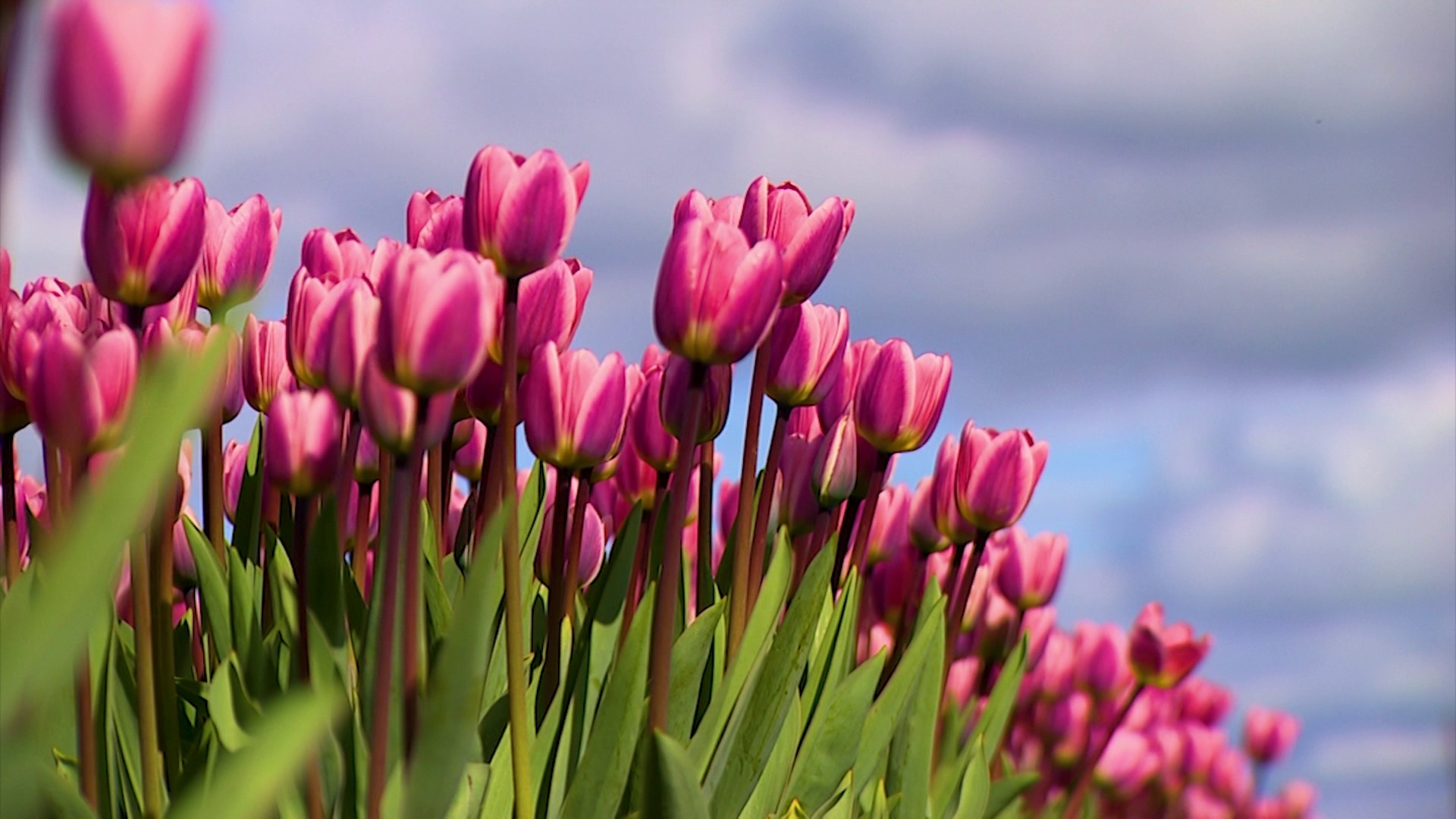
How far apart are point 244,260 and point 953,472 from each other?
1.04 m

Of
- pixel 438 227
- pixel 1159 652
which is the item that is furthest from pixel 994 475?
pixel 1159 652

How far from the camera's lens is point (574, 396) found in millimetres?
1536

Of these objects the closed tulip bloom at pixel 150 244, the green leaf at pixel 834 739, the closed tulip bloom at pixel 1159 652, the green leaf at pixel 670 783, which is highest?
the closed tulip bloom at pixel 1159 652

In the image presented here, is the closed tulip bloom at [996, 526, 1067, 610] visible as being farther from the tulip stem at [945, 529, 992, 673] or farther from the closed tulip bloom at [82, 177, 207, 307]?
the closed tulip bloom at [82, 177, 207, 307]

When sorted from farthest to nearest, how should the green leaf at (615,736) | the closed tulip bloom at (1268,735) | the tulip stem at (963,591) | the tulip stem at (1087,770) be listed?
1. the closed tulip bloom at (1268,735)
2. the tulip stem at (1087,770)
3. the tulip stem at (963,591)
4. the green leaf at (615,736)

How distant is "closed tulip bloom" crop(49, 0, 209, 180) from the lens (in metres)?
0.74

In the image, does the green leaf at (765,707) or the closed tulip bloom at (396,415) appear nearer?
the closed tulip bloom at (396,415)

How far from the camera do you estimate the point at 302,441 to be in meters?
1.45

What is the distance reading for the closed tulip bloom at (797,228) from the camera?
1.60m

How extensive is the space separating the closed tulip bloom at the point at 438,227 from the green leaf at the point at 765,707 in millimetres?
578

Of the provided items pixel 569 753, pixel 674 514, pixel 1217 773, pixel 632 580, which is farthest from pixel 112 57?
pixel 1217 773

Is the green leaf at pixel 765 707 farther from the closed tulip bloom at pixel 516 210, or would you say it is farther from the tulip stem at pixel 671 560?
the closed tulip bloom at pixel 516 210

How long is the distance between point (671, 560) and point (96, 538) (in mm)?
671

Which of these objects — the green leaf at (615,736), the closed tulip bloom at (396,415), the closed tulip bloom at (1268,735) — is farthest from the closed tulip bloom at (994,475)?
the closed tulip bloom at (1268,735)
